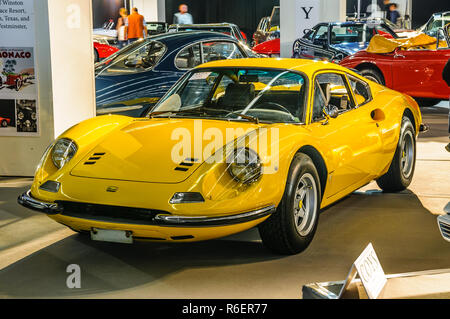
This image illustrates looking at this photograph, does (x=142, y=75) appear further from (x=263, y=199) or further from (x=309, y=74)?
(x=263, y=199)

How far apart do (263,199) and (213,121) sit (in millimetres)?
974

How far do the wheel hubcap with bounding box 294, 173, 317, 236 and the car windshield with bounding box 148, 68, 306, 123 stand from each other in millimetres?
531

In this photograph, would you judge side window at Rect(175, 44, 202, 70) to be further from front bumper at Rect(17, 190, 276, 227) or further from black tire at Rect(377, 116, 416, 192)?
front bumper at Rect(17, 190, 276, 227)

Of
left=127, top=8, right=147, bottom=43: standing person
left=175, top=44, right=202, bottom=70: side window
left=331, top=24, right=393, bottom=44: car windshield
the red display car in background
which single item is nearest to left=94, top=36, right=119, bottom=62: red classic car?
left=127, top=8, right=147, bottom=43: standing person

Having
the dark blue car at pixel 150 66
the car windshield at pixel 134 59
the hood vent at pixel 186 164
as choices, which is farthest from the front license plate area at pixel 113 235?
the car windshield at pixel 134 59

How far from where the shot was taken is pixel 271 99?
209 inches

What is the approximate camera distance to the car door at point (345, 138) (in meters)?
5.09

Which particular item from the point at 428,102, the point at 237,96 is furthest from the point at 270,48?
the point at 237,96

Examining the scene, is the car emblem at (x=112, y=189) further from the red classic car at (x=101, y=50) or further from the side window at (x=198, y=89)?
the red classic car at (x=101, y=50)

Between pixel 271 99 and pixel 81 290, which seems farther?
pixel 271 99

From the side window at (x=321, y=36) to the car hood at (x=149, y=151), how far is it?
1121cm

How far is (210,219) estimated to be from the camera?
411 centimetres

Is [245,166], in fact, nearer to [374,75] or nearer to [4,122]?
[4,122]
